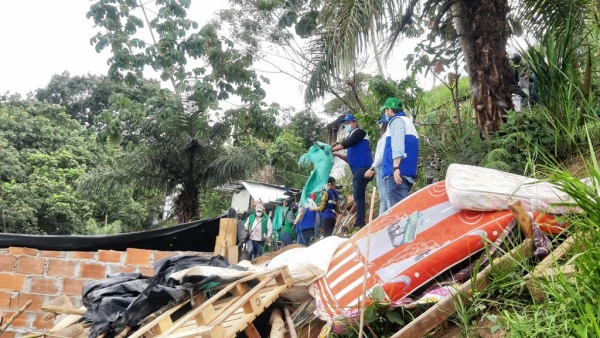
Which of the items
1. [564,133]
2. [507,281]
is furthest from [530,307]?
[564,133]

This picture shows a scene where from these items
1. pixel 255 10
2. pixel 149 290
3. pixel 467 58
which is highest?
pixel 255 10

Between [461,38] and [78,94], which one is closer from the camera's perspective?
[461,38]

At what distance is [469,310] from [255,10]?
519 inches

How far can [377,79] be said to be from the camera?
25.4 feet

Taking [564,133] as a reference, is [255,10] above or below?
above

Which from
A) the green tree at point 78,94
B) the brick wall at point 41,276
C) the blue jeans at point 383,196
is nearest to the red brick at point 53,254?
the brick wall at point 41,276

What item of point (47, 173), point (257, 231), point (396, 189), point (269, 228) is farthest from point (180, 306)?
point (47, 173)

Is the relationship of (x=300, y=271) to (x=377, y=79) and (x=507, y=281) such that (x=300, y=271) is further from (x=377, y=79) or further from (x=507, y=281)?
(x=377, y=79)

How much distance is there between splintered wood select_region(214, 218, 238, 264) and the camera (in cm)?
635

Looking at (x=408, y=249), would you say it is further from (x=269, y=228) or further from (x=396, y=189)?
(x=269, y=228)

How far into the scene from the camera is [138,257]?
6.05 m

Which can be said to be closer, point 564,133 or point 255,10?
point 564,133

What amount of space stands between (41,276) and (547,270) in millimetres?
5037

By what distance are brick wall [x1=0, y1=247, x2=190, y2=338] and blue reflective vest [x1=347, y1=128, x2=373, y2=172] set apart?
2702 mm
